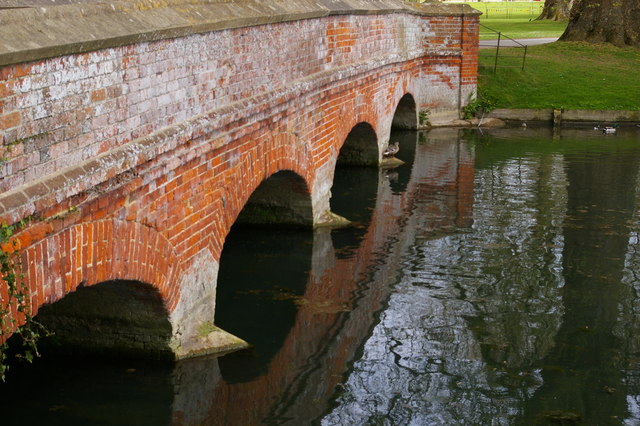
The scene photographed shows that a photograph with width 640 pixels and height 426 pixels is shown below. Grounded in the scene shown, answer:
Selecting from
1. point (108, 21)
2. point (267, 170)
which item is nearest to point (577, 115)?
point (267, 170)

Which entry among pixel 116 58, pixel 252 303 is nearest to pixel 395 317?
pixel 252 303

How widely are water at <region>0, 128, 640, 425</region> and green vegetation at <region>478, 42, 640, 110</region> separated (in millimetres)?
8456

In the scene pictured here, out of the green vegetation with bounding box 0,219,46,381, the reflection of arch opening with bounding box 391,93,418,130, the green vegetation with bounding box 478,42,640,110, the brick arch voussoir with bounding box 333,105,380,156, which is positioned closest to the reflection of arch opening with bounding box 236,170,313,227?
the brick arch voussoir with bounding box 333,105,380,156

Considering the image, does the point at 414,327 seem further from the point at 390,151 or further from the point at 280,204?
the point at 390,151

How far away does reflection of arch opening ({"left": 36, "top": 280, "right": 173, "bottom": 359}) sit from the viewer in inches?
326

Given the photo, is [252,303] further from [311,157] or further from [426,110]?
[426,110]

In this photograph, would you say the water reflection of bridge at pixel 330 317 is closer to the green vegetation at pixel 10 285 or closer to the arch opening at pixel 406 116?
the green vegetation at pixel 10 285

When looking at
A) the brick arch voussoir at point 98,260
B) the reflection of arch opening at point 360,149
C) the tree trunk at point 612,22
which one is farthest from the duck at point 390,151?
the tree trunk at point 612,22

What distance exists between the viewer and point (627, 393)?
841 centimetres

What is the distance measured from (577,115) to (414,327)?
1550 cm

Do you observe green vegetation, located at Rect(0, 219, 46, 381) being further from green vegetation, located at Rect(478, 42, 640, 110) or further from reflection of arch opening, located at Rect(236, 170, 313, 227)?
green vegetation, located at Rect(478, 42, 640, 110)

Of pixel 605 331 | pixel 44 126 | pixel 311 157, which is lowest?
pixel 605 331

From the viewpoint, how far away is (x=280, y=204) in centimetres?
1335

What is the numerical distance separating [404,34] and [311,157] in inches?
295
